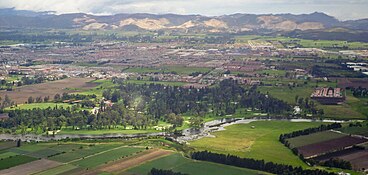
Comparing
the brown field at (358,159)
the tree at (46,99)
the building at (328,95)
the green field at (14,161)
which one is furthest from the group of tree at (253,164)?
the tree at (46,99)

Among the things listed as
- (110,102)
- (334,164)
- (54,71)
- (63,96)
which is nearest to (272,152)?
(334,164)

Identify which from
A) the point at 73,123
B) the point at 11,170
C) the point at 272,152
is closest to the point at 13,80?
the point at 73,123

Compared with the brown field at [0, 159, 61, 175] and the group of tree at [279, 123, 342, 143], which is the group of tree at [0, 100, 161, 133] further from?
the group of tree at [279, 123, 342, 143]

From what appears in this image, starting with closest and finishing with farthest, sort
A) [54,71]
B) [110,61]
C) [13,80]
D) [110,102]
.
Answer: [110,102]
[13,80]
[54,71]
[110,61]

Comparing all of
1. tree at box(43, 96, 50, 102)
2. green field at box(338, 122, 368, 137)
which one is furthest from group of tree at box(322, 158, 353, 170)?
tree at box(43, 96, 50, 102)

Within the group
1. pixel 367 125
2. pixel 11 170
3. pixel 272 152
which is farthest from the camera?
pixel 367 125

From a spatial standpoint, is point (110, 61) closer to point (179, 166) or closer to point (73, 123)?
point (73, 123)

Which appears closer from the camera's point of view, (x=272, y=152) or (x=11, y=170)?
(x=11, y=170)
